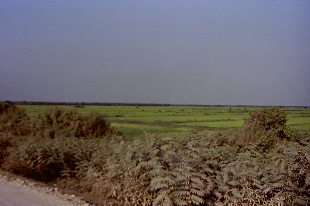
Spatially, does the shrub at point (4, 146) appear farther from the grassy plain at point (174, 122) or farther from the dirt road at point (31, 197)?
the grassy plain at point (174, 122)

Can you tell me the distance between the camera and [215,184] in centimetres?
703

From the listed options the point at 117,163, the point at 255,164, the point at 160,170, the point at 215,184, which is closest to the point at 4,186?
the point at 117,163

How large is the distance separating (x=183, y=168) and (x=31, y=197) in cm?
424

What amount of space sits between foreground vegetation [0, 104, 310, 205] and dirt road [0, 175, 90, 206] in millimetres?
960

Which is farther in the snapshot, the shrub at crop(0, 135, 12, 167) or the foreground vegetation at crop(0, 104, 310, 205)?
the shrub at crop(0, 135, 12, 167)

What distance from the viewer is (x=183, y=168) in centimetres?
645

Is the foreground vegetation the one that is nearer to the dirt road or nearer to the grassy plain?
the dirt road

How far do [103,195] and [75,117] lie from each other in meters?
10.8

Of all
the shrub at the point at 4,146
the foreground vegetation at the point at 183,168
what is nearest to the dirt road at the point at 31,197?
the foreground vegetation at the point at 183,168

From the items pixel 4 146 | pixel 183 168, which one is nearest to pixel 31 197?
pixel 183 168

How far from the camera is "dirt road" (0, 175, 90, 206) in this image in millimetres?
6766

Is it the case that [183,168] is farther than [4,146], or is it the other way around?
[4,146]

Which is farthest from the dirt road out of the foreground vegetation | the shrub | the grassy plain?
the shrub

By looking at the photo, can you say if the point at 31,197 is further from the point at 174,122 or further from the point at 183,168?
the point at 174,122
